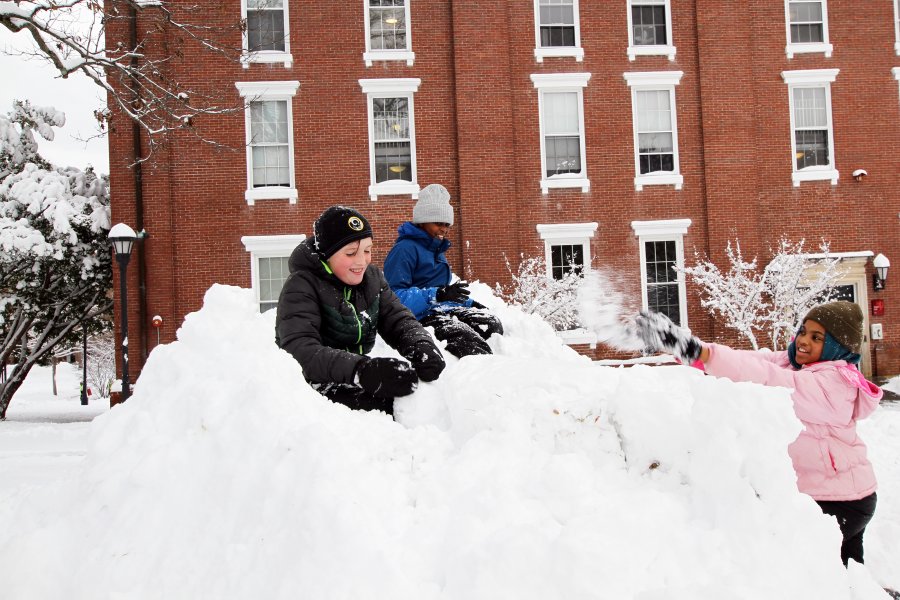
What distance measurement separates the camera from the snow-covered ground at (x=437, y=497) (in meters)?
1.93

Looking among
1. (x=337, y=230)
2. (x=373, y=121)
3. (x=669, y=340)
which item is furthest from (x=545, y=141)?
(x=669, y=340)

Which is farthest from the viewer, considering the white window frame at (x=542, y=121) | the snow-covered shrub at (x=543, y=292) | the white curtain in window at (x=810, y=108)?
the white curtain in window at (x=810, y=108)

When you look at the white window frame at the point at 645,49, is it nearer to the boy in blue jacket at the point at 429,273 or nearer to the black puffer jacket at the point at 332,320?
the boy in blue jacket at the point at 429,273

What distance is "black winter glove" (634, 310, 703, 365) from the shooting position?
2.82 meters

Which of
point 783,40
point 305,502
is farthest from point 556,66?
point 305,502

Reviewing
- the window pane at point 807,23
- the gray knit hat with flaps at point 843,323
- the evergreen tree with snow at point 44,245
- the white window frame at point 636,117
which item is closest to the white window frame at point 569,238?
the white window frame at point 636,117

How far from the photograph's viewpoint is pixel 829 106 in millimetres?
15539

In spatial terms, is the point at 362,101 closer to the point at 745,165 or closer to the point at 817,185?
the point at 745,165

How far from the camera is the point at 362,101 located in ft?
47.8

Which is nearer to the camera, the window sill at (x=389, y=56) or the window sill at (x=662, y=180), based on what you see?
the window sill at (x=389, y=56)

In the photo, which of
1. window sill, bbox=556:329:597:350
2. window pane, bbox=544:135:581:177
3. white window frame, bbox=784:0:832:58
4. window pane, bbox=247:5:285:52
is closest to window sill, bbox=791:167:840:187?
white window frame, bbox=784:0:832:58

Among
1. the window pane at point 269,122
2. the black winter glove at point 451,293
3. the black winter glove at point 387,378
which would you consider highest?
the window pane at point 269,122

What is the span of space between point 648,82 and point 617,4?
2.05 metres

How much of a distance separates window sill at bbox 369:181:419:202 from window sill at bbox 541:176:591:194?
3.08 meters
